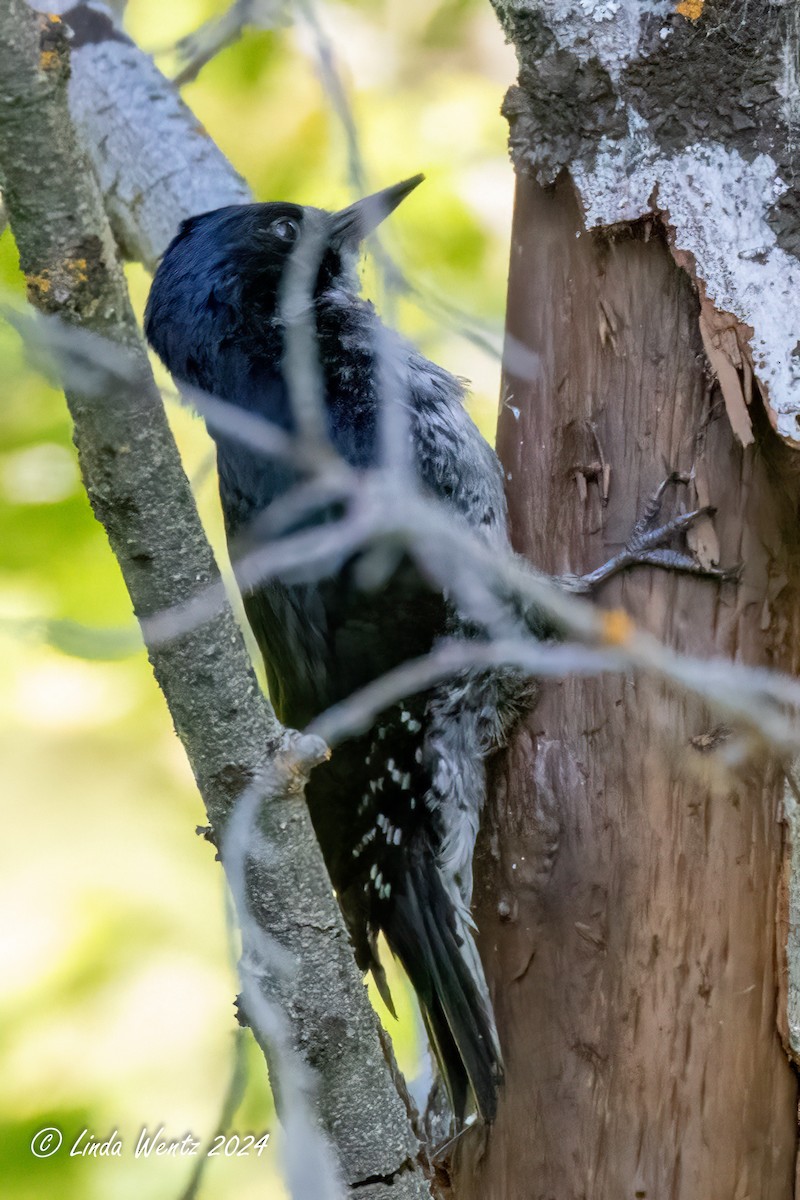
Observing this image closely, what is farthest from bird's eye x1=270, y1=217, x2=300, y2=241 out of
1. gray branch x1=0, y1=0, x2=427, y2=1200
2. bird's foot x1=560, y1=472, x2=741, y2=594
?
gray branch x1=0, y1=0, x2=427, y2=1200

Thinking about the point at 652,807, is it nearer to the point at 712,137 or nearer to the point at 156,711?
the point at 712,137

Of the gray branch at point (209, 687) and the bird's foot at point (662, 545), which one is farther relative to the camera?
the bird's foot at point (662, 545)

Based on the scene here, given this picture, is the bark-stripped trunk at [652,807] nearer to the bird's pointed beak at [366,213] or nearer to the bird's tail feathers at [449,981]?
the bird's tail feathers at [449,981]

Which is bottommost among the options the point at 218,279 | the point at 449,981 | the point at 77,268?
the point at 449,981

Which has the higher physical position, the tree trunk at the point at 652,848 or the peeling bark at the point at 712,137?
the peeling bark at the point at 712,137

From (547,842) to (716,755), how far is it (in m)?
0.28

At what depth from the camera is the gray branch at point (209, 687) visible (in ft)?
2.95

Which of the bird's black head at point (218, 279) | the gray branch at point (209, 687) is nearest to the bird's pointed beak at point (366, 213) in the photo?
the bird's black head at point (218, 279)

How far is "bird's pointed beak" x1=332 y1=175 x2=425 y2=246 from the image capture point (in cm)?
205

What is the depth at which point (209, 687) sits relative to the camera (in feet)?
3.79

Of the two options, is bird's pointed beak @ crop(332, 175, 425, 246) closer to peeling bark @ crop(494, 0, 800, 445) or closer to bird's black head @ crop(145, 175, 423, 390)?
bird's black head @ crop(145, 175, 423, 390)

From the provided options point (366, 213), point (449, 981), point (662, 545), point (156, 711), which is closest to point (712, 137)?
point (662, 545)

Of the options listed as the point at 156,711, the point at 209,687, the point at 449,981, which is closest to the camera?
the point at 209,687

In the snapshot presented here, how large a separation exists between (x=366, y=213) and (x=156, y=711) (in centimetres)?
136
